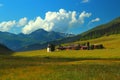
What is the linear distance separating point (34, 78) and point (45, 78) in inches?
48.9

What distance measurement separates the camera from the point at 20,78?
35.8 metres

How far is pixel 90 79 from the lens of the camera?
32688 mm

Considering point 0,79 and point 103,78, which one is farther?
point 0,79

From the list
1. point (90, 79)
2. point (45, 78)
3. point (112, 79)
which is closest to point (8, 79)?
point (45, 78)

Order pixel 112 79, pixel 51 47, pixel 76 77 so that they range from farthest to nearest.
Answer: pixel 51 47, pixel 76 77, pixel 112 79

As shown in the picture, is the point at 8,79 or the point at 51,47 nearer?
the point at 8,79

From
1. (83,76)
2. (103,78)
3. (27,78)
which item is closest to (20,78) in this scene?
(27,78)

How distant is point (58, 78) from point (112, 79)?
5.59 m

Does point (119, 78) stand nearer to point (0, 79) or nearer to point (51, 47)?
point (0, 79)

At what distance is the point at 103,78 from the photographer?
33281 millimetres

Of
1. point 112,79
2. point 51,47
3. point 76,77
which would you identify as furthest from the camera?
point 51,47

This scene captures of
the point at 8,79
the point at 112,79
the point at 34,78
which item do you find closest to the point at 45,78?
the point at 34,78

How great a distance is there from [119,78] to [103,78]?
161 centimetres

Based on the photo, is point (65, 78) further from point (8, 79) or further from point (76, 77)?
point (8, 79)
